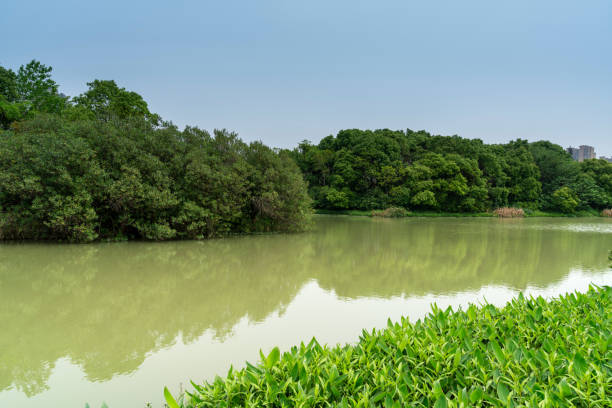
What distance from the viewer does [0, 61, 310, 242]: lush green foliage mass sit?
38.4 feet

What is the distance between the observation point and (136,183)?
12562 millimetres

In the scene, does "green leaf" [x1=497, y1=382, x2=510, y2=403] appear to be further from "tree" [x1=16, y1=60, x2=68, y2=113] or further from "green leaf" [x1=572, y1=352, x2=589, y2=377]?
"tree" [x1=16, y1=60, x2=68, y2=113]

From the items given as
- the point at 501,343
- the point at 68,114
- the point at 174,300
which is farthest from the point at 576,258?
the point at 68,114

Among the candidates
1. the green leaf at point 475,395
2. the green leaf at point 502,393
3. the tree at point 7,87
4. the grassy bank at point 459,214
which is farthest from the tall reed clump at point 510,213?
the tree at point 7,87

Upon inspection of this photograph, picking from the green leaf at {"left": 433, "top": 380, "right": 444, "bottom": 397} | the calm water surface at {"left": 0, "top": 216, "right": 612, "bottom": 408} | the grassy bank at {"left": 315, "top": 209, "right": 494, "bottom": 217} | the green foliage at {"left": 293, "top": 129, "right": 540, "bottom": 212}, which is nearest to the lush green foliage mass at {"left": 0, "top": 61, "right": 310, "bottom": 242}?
the calm water surface at {"left": 0, "top": 216, "right": 612, "bottom": 408}

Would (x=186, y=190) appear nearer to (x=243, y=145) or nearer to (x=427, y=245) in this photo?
(x=243, y=145)

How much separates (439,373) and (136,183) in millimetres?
12641

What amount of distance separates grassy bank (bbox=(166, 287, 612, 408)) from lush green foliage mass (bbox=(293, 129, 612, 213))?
31543 millimetres

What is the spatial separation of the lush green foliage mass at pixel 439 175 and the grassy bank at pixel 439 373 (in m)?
31.5

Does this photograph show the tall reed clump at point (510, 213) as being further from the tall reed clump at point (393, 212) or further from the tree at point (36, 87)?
the tree at point (36, 87)

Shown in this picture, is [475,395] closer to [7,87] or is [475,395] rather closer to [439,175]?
[439,175]

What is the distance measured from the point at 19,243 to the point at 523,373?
50.7ft

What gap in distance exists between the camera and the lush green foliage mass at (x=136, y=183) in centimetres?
1172

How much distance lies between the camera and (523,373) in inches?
83.9
